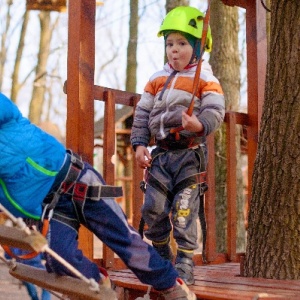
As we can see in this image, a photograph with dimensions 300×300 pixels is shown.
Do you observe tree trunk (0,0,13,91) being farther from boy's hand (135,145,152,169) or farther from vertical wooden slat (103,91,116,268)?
boy's hand (135,145,152,169)

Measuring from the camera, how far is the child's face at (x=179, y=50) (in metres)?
4.37

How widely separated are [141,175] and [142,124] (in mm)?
676

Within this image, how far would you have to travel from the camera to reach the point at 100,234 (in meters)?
3.43

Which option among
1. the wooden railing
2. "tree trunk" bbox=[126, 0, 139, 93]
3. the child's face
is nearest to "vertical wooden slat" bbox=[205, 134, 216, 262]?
the wooden railing

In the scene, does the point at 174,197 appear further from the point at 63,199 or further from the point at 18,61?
the point at 18,61

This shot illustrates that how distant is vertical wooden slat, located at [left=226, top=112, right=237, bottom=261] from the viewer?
557 centimetres

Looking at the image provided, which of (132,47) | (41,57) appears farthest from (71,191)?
(41,57)

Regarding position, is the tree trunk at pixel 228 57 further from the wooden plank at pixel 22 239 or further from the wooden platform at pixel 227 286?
the wooden plank at pixel 22 239

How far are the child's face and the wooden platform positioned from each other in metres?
1.34

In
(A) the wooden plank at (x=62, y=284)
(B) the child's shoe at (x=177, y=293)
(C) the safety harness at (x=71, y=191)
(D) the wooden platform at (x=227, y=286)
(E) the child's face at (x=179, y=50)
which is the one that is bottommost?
(D) the wooden platform at (x=227, y=286)

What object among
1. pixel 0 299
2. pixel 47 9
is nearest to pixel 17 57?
pixel 47 9

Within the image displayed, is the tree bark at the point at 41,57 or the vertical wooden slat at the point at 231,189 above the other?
the tree bark at the point at 41,57

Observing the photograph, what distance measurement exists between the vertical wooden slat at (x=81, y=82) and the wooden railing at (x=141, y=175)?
162mm

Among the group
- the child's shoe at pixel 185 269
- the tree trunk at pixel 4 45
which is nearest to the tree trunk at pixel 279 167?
the child's shoe at pixel 185 269
